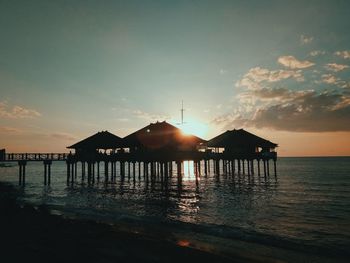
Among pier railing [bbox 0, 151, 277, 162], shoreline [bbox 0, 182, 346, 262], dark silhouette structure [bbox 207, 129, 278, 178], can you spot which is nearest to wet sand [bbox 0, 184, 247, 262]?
shoreline [bbox 0, 182, 346, 262]

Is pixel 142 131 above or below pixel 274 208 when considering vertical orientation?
above

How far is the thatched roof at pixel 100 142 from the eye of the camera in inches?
1566

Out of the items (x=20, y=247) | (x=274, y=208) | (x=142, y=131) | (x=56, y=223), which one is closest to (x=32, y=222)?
(x=56, y=223)

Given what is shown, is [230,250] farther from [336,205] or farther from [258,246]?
[336,205]

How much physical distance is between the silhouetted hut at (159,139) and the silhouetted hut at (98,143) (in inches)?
109

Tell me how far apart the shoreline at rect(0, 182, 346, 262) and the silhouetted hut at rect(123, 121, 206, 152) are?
749 inches

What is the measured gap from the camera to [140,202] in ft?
84.7

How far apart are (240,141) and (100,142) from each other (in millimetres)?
19649

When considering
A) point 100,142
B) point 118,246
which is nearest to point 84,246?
point 118,246

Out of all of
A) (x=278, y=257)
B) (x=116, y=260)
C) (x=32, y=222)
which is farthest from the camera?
(x=32, y=222)

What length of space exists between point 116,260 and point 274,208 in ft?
54.0

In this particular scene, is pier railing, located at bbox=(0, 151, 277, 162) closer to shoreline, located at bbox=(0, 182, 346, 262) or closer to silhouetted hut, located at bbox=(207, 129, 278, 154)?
silhouetted hut, located at bbox=(207, 129, 278, 154)

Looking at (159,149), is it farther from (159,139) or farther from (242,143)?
(242,143)

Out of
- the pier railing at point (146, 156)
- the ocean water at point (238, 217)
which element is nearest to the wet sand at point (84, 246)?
the ocean water at point (238, 217)
